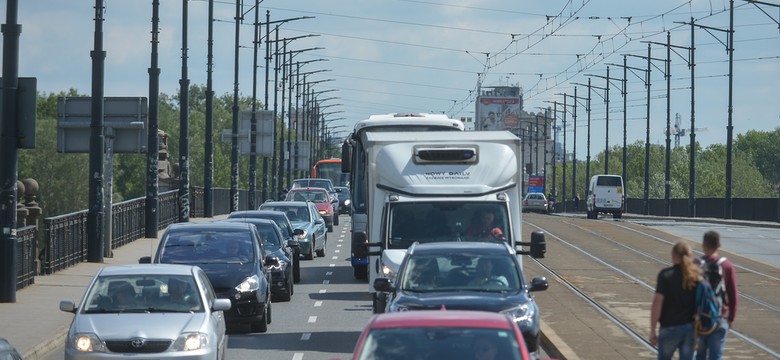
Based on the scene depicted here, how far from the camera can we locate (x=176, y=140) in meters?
156

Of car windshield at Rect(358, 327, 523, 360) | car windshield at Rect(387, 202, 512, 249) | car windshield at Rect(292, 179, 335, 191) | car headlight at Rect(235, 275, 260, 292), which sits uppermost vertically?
car windshield at Rect(292, 179, 335, 191)

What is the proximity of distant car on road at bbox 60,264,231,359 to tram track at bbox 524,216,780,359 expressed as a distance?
613 cm

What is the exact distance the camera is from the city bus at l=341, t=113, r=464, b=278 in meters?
27.7

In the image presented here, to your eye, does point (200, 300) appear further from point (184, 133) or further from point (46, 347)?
point (184, 133)

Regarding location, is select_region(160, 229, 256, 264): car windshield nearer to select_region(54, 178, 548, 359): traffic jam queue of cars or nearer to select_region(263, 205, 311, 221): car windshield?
select_region(54, 178, 548, 359): traffic jam queue of cars

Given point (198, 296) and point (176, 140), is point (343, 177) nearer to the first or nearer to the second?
point (176, 140)

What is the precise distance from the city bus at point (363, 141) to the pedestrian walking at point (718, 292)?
13932 mm

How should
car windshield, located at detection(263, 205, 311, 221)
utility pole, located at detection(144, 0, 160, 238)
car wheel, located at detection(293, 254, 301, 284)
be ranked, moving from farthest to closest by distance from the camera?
utility pole, located at detection(144, 0, 160, 238), car windshield, located at detection(263, 205, 311, 221), car wheel, located at detection(293, 254, 301, 284)

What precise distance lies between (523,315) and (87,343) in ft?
14.7

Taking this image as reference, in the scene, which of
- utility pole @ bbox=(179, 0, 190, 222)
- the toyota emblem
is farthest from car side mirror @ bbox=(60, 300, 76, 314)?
utility pole @ bbox=(179, 0, 190, 222)

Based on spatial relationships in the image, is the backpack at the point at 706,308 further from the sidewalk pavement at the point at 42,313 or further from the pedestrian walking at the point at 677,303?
the sidewalk pavement at the point at 42,313

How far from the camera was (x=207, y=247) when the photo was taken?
69.5 feet

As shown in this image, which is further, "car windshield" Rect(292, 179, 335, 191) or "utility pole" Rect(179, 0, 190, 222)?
"car windshield" Rect(292, 179, 335, 191)

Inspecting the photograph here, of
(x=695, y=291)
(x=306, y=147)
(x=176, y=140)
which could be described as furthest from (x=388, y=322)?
(x=176, y=140)
